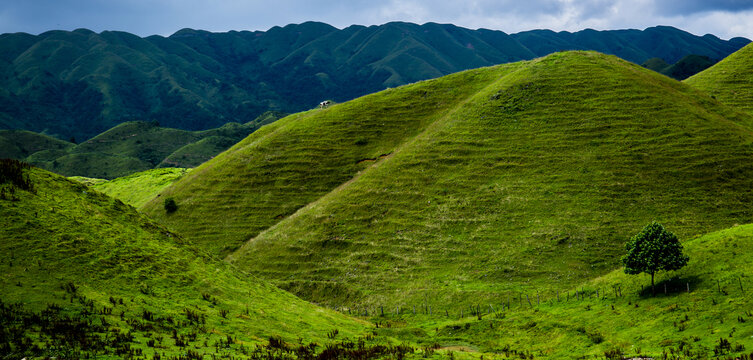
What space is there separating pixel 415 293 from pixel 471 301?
22.3 ft

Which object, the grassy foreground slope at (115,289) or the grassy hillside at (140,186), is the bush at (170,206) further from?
the grassy foreground slope at (115,289)

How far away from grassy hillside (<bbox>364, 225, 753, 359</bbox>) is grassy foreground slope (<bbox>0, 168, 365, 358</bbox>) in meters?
10.9

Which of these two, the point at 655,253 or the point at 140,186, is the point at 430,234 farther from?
the point at 140,186

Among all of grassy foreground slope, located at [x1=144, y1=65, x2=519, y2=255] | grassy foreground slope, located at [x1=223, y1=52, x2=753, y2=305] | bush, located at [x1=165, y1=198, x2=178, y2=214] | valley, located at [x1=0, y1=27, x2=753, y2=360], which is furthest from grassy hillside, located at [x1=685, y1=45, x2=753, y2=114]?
bush, located at [x1=165, y1=198, x2=178, y2=214]

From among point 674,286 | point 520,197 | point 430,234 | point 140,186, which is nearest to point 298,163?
point 430,234

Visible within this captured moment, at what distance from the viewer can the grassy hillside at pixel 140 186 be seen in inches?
4321

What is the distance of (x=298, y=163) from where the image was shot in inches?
3497

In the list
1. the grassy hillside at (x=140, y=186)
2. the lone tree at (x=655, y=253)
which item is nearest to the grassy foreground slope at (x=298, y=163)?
the grassy hillside at (x=140, y=186)

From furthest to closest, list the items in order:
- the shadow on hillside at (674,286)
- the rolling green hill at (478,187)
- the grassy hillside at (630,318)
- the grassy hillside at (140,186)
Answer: the grassy hillside at (140,186) < the rolling green hill at (478,187) < the shadow on hillside at (674,286) < the grassy hillside at (630,318)

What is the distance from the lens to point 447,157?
250 ft

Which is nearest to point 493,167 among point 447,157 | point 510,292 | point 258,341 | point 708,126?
point 447,157

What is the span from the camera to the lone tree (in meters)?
34.4

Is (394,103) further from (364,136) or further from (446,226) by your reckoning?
(446,226)

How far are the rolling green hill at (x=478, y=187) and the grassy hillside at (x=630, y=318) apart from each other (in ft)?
19.3
